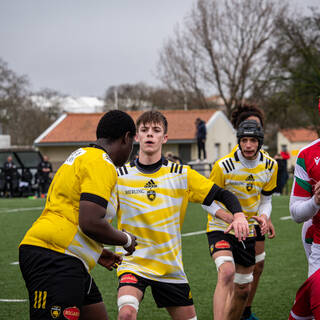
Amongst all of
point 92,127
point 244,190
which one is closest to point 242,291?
point 244,190

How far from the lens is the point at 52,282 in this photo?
11.6ft

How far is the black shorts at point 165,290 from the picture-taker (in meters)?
4.67

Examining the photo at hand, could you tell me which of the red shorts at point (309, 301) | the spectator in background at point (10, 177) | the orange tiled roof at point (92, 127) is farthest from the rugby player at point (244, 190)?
the orange tiled roof at point (92, 127)

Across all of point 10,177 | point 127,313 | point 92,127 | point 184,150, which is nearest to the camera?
point 127,313

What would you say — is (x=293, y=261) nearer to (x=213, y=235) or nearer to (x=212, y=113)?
(x=213, y=235)

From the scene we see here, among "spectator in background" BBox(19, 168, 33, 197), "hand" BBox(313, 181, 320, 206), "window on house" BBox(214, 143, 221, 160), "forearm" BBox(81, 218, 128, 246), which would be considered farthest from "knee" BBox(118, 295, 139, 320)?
"window on house" BBox(214, 143, 221, 160)

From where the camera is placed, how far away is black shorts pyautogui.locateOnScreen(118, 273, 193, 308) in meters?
4.67

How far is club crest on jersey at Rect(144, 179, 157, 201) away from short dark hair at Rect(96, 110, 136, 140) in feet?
3.69

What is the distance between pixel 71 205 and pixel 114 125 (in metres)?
0.58

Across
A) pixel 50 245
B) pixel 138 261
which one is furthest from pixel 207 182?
pixel 50 245

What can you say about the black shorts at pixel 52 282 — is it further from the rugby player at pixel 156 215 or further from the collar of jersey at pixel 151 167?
the collar of jersey at pixel 151 167

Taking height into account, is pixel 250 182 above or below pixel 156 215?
above

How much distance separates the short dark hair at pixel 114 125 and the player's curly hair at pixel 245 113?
3513 mm

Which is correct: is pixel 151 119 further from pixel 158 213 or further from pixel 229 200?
pixel 229 200
